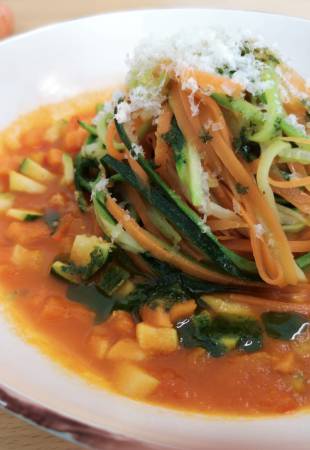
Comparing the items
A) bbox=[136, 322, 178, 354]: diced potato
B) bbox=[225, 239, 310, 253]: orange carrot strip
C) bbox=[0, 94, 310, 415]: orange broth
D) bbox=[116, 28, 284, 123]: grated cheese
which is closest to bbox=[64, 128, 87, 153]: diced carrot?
bbox=[0, 94, 310, 415]: orange broth

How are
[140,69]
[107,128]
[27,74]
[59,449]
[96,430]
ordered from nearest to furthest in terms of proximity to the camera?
[96,430], [59,449], [140,69], [107,128], [27,74]

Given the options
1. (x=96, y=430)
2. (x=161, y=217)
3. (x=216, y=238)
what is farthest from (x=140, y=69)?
(x=96, y=430)

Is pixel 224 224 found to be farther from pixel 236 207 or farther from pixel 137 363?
pixel 137 363

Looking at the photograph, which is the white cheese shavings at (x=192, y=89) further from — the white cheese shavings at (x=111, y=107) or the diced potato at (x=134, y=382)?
the diced potato at (x=134, y=382)

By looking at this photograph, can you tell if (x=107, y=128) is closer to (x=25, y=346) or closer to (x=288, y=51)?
(x=25, y=346)

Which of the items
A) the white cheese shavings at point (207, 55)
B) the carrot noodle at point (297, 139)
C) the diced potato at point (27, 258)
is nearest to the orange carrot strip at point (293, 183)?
the carrot noodle at point (297, 139)

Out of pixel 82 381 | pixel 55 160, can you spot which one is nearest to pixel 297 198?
pixel 82 381
